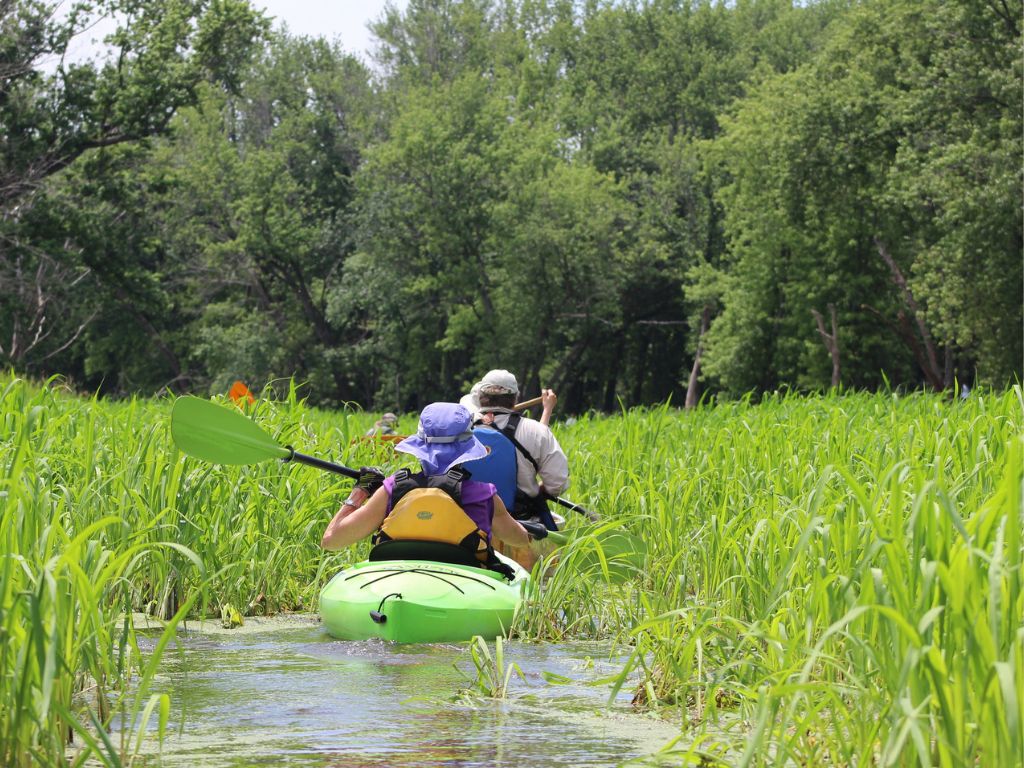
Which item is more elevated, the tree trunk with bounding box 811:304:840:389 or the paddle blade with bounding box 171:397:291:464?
the tree trunk with bounding box 811:304:840:389

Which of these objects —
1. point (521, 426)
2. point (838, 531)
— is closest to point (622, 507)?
point (521, 426)

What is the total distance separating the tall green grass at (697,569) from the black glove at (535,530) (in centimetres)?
18

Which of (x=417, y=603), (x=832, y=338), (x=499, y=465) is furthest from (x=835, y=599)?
(x=832, y=338)

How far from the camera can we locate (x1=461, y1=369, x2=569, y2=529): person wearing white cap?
7480 mm

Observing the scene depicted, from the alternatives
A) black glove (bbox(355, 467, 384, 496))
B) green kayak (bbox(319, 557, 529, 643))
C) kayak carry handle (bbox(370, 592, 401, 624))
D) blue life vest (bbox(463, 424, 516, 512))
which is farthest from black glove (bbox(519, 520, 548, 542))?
kayak carry handle (bbox(370, 592, 401, 624))

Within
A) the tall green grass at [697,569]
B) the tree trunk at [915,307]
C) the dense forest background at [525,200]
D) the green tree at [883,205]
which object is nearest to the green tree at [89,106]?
the dense forest background at [525,200]

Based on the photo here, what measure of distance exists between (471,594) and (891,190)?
82.5 ft

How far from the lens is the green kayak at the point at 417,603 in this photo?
5.54 meters

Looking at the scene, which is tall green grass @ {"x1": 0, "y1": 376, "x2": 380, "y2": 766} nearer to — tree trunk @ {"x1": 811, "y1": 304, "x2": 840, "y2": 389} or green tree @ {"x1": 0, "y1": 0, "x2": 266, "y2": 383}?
green tree @ {"x1": 0, "y1": 0, "x2": 266, "y2": 383}

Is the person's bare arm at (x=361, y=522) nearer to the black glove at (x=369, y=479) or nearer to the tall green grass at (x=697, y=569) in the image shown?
the black glove at (x=369, y=479)

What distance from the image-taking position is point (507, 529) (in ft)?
20.5

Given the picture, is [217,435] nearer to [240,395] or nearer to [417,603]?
[417,603]

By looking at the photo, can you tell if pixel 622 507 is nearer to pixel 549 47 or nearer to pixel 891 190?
pixel 891 190

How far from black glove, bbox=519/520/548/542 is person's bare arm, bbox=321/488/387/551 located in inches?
40.8
